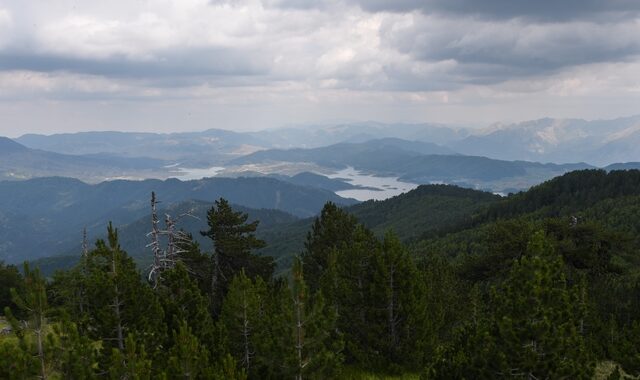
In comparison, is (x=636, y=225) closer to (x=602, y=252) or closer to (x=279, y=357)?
(x=602, y=252)

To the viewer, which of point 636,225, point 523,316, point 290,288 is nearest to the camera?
Result: point 523,316

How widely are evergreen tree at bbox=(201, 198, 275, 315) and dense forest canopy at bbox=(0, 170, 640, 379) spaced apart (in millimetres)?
116

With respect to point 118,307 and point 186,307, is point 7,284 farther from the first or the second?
point 118,307

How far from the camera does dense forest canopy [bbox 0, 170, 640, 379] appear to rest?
14953 mm

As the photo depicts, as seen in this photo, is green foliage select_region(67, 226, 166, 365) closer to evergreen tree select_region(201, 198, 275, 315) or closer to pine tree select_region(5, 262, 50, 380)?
pine tree select_region(5, 262, 50, 380)

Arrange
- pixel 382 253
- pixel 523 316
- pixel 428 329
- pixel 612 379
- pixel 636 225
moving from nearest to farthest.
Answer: pixel 523 316, pixel 612 379, pixel 382 253, pixel 428 329, pixel 636 225

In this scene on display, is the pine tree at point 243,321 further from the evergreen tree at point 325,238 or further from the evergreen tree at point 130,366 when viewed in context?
the evergreen tree at point 325,238

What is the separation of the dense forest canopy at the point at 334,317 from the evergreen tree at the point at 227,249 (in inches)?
4.6

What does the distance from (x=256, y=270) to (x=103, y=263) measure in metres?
19.5

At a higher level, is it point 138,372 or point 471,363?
point 138,372

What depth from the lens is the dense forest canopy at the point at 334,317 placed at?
15.0 meters

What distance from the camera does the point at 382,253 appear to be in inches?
928

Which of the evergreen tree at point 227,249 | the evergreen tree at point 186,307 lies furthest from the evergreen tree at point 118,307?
the evergreen tree at point 227,249

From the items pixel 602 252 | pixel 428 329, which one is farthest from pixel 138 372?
pixel 602 252
